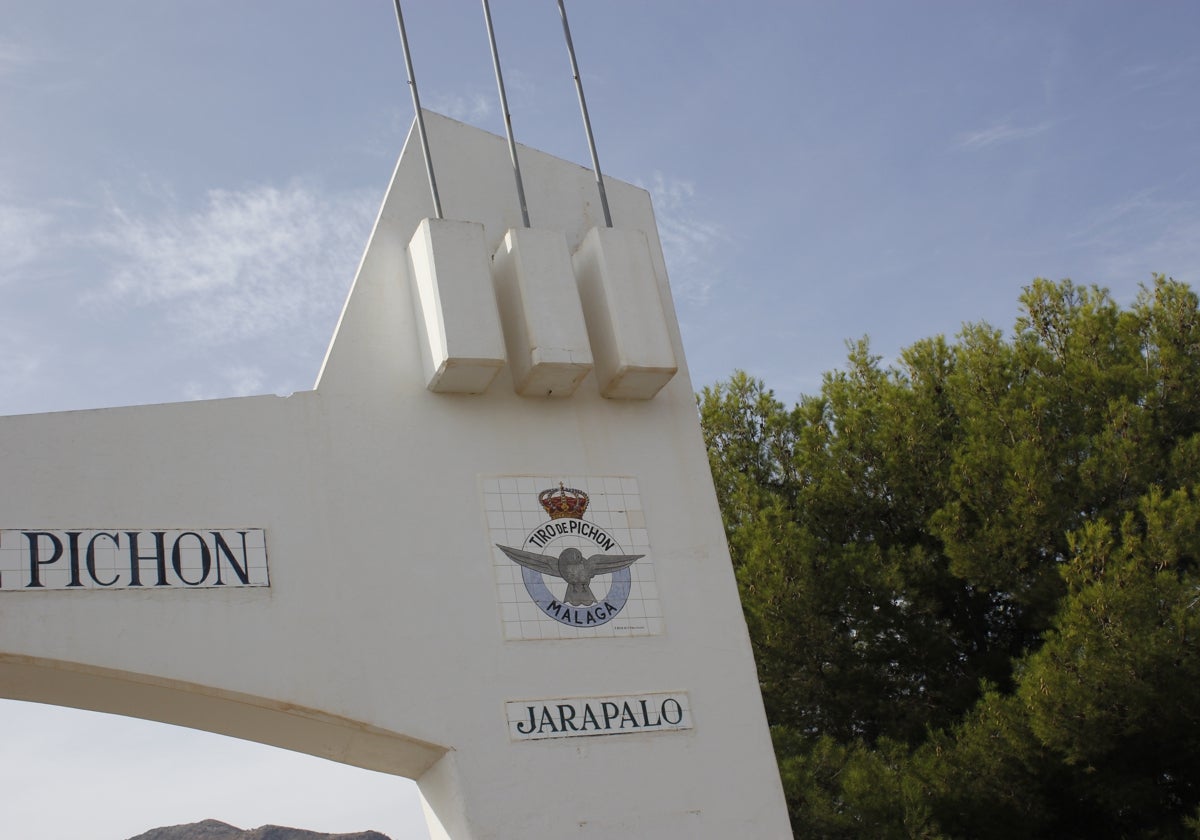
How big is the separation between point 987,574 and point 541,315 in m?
5.14

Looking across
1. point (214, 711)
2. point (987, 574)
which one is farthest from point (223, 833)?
point (987, 574)

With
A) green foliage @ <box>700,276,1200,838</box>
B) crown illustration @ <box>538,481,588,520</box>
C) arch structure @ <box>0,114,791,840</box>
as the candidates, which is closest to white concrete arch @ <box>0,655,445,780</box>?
arch structure @ <box>0,114,791,840</box>

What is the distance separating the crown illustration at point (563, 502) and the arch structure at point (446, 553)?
0.06 feet

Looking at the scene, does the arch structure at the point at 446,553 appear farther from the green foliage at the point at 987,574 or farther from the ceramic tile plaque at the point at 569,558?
the green foliage at the point at 987,574

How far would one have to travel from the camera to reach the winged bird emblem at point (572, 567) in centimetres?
698

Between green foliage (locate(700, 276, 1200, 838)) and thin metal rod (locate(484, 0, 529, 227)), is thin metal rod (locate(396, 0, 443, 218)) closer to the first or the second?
thin metal rod (locate(484, 0, 529, 227))

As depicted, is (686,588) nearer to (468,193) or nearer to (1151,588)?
(468,193)

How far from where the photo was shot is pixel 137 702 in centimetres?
624

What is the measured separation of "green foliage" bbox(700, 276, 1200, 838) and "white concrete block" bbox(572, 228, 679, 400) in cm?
390

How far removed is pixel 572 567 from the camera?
7.06m

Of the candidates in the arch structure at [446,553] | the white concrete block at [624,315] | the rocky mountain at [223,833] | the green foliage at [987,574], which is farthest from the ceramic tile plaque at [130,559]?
the rocky mountain at [223,833]

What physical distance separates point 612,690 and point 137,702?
2.34 m

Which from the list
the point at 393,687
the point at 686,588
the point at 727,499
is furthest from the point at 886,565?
the point at 393,687

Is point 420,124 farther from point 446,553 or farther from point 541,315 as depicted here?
point 446,553
